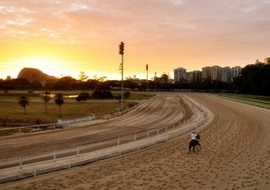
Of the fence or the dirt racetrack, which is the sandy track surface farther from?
the dirt racetrack

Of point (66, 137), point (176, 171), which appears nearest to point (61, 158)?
point (176, 171)

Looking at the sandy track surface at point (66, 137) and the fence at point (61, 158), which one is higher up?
the fence at point (61, 158)

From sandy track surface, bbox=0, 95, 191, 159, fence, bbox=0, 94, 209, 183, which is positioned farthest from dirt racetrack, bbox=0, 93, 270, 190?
sandy track surface, bbox=0, 95, 191, 159

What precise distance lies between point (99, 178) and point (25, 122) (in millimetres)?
29167

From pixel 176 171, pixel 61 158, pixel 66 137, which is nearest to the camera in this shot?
pixel 176 171

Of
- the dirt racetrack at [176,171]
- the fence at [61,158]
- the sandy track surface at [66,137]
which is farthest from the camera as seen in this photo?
the sandy track surface at [66,137]

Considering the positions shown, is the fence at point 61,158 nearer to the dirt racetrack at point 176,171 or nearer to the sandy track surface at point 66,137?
the dirt racetrack at point 176,171

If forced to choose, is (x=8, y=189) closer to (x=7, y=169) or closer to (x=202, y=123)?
(x=7, y=169)

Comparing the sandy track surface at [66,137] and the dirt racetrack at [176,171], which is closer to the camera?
the dirt racetrack at [176,171]

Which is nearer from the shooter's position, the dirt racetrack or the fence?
the dirt racetrack

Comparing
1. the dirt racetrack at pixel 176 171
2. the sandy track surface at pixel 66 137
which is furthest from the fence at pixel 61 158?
the sandy track surface at pixel 66 137

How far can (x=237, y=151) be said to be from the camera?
21.1 metres

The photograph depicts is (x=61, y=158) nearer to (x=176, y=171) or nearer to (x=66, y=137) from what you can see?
(x=176, y=171)

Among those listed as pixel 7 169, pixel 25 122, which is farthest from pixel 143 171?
pixel 25 122
